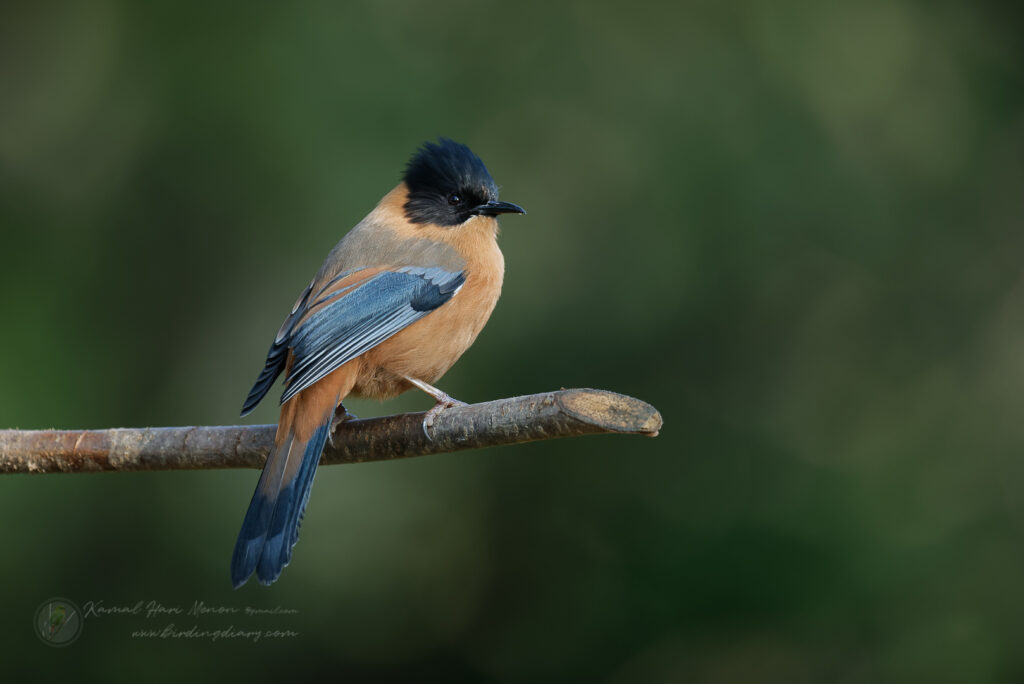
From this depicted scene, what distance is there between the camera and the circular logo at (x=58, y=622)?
5078 millimetres

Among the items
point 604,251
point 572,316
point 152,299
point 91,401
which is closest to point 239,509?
point 91,401

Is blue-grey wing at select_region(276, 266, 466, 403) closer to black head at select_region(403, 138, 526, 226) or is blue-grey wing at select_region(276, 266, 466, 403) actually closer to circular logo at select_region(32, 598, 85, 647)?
black head at select_region(403, 138, 526, 226)

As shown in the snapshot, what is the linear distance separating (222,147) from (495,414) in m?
3.58

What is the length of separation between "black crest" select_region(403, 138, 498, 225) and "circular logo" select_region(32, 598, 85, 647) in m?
2.55

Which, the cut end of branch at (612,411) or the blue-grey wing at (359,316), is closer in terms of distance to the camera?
the cut end of branch at (612,411)

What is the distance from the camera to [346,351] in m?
3.66

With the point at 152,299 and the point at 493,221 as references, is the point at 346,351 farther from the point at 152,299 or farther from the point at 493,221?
the point at 152,299

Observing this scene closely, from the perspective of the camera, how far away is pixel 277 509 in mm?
3354

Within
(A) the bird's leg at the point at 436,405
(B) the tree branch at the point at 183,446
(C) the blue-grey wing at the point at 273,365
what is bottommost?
(B) the tree branch at the point at 183,446

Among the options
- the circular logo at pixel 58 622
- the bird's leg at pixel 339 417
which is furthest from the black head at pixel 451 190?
the circular logo at pixel 58 622

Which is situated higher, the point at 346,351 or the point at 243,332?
the point at 346,351

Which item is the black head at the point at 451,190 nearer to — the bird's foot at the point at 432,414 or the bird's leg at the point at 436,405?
the bird's leg at the point at 436,405

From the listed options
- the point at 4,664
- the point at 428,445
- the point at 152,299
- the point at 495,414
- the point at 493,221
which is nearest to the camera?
the point at 495,414

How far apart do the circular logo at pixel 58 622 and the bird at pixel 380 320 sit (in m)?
2.11
